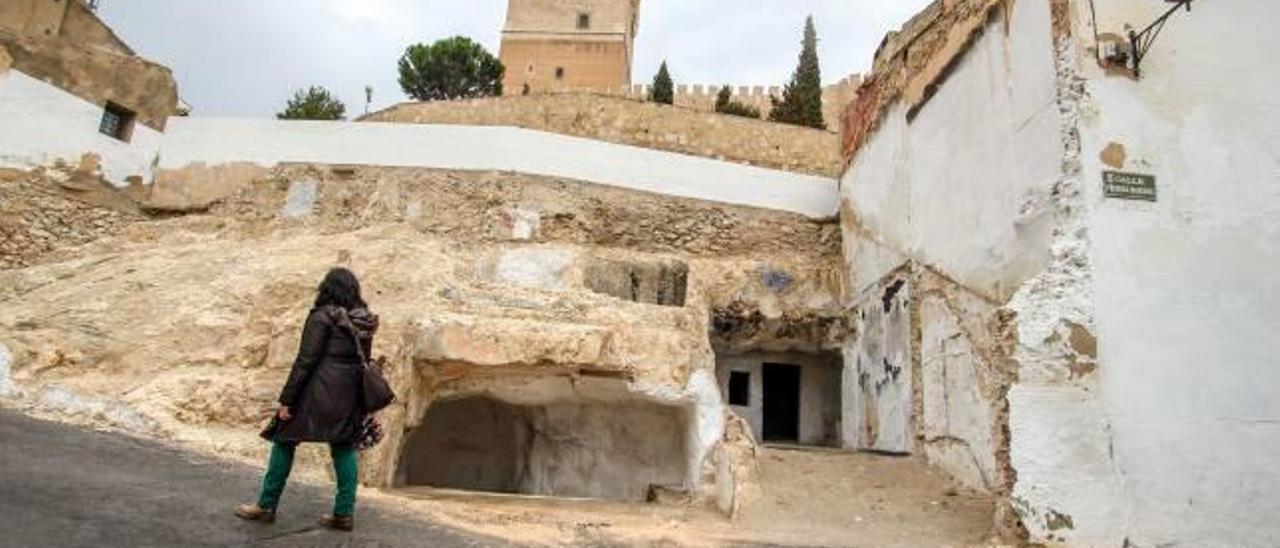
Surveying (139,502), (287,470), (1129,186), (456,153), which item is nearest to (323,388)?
(287,470)

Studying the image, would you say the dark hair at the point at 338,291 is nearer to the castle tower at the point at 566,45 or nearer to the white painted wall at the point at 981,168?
the white painted wall at the point at 981,168

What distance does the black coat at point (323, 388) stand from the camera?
179 inches

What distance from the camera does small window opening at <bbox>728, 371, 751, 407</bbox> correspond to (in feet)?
44.6

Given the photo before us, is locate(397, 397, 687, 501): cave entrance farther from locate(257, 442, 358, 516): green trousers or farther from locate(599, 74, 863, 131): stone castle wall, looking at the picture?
locate(599, 74, 863, 131): stone castle wall

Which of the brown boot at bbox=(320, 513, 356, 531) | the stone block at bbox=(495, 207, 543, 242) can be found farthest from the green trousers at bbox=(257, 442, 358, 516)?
the stone block at bbox=(495, 207, 543, 242)

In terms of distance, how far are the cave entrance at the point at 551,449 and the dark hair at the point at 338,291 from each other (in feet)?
17.2

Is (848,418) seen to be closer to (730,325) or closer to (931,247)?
(730,325)

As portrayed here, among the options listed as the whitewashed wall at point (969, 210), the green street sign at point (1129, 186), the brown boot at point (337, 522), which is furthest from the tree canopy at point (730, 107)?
the brown boot at point (337, 522)

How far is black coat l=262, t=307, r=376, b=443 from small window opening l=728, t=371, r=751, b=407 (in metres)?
9.53

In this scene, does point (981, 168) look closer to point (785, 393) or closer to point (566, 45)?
point (785, 393)

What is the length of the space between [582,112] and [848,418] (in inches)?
517

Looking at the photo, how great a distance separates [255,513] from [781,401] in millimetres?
10170

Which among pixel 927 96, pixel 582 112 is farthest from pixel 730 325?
pixel 582 112

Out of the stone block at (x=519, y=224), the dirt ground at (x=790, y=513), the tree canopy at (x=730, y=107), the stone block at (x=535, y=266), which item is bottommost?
the dirt ground at (x=790, y=513)
